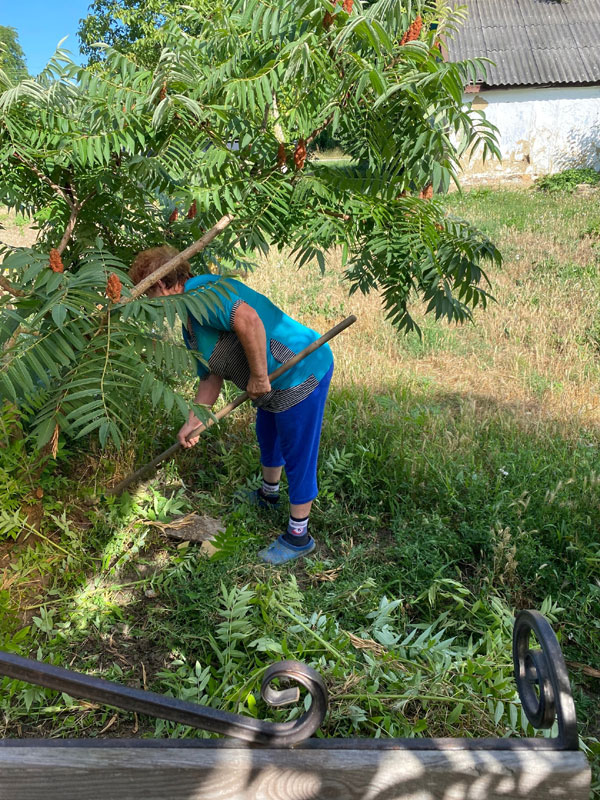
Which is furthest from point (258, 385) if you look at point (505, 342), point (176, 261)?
point (505, 342)

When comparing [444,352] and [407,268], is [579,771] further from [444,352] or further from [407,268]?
[444,352]

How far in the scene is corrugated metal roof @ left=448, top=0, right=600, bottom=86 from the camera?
627 inches

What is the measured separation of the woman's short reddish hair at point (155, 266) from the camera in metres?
2.58

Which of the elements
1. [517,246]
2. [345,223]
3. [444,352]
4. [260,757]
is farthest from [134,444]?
[517,246]

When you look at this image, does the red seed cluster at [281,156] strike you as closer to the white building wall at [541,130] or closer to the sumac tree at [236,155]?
the sumac tree at [236,155]

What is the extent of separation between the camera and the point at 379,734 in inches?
84.6

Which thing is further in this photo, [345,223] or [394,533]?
[394,533]

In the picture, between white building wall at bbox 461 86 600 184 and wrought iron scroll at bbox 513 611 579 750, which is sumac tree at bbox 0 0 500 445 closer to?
wrought iron scroll at bbox 513 611 579 750

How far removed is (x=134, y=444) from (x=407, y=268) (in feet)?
6.37

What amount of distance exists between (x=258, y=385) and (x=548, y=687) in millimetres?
1859

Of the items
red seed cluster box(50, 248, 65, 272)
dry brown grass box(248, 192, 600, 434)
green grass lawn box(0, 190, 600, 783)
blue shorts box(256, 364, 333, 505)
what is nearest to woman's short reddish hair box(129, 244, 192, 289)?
red seed cluster box(50, 248, 65, 272)

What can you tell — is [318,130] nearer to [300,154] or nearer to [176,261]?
[300,154]

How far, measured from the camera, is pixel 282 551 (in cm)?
323

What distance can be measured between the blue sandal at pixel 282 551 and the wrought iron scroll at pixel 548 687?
185 cm
